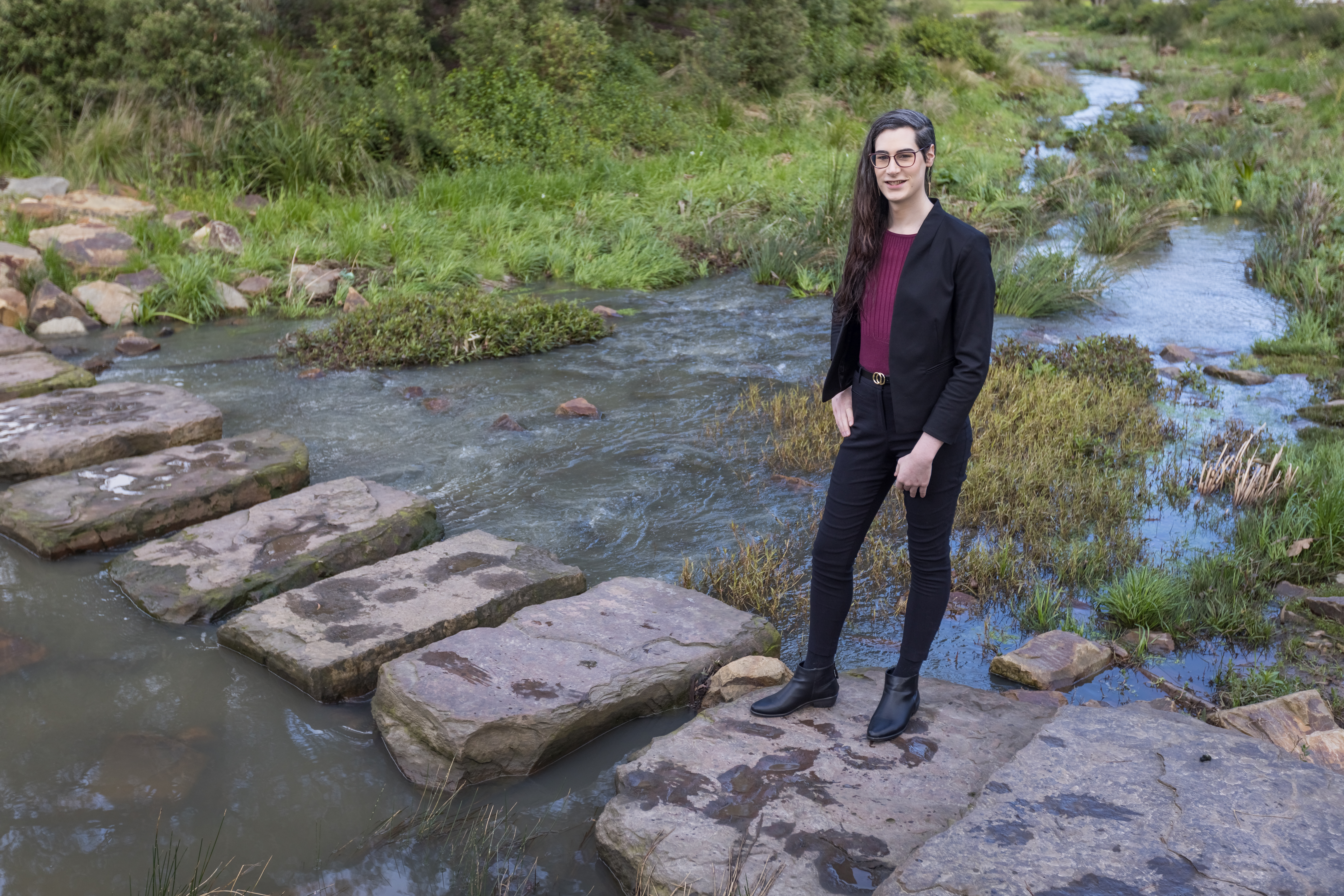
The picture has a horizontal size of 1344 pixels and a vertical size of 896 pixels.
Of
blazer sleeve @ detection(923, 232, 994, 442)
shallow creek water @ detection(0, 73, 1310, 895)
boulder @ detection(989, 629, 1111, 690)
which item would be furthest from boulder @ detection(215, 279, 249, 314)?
blazer sleeve @ detection(923, 232, 994, 442)

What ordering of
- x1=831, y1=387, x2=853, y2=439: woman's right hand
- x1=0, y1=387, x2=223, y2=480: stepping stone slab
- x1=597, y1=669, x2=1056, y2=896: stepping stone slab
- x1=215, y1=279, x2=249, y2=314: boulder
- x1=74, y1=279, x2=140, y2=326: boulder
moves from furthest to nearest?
1. x1=215, y1=279, x2=249, y2=314: boulder
2. x1=74, y1=279, x2=140, y2=326: boulder
3. x1=0, y1=387, x2=223, y2=480: stepping stone slab
4. x1=831, y1=387, x2=853, y2=439: woman's right hand
5. x1=597, y1=669, x2=1056, y2=896: stepping stone slab

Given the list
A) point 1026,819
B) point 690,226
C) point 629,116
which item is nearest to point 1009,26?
point 629,116

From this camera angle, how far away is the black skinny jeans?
9.69 ft

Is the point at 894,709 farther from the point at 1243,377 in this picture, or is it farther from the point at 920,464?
the point at 1243,377

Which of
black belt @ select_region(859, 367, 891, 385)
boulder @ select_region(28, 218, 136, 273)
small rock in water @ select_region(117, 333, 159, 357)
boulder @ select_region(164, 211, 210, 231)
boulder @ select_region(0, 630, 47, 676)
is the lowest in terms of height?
boulder @ select_region(0, 630, 47, 676)

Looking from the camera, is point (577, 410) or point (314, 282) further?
point (314, 282)

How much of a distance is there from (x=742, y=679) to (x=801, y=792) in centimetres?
69

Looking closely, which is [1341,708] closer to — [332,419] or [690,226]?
[332,419]

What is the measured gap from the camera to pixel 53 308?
24.8ft

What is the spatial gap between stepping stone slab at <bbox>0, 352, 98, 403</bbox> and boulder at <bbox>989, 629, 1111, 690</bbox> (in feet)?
16.6

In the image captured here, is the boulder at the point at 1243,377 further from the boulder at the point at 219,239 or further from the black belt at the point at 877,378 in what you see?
the boulder at the point at 219,239

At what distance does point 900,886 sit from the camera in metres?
2.25

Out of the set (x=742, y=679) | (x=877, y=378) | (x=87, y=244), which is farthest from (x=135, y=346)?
(x=877, y=378)

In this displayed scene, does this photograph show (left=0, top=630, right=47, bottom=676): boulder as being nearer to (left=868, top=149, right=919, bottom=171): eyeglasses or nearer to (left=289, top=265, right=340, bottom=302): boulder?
(left=868, top=149, right=919, bottom=171): eyeglasses
